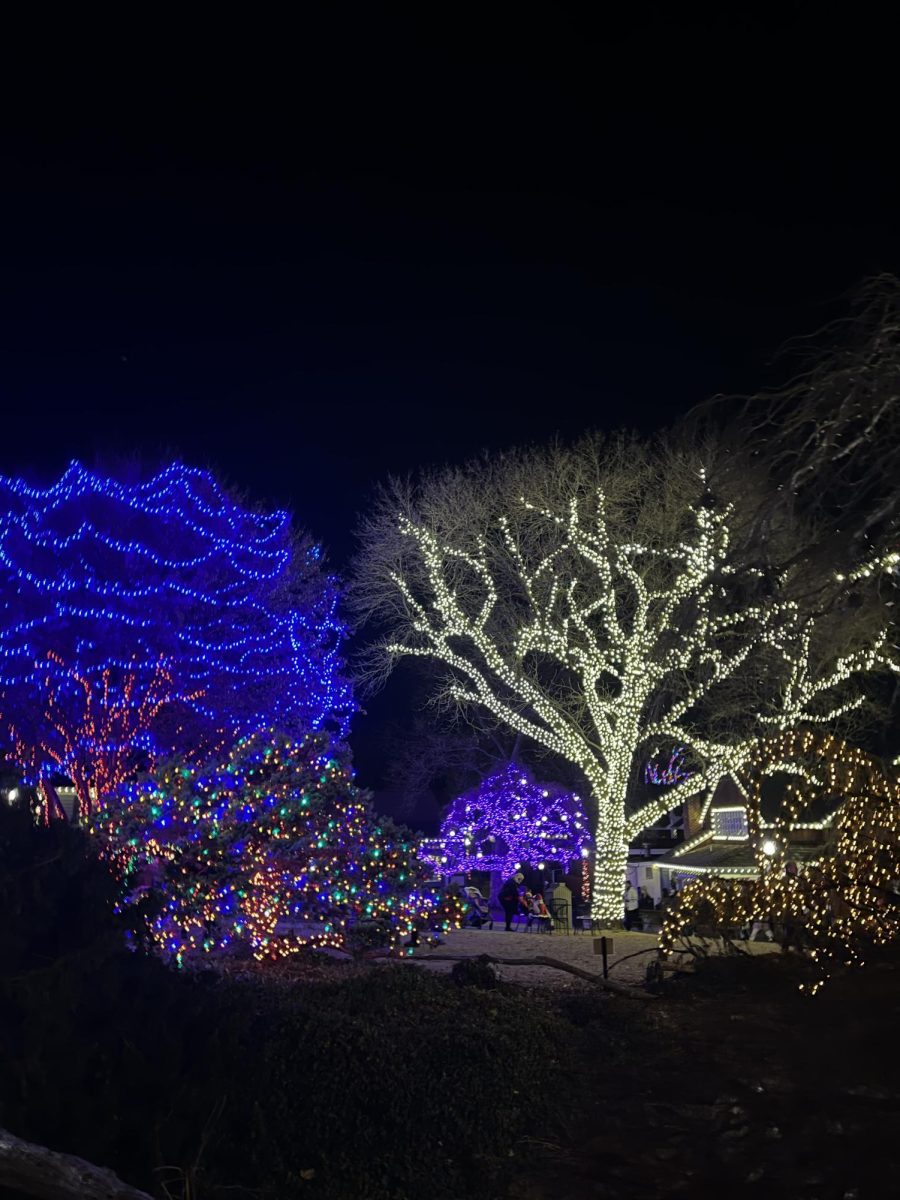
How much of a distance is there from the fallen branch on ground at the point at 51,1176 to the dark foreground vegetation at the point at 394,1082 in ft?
1.91

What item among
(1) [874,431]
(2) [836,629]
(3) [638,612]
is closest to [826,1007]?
(2) [836,629]

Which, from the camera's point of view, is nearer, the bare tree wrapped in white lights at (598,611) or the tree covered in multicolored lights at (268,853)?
the tree covered in multicolored lights at (268,853)

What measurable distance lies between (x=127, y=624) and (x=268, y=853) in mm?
13909

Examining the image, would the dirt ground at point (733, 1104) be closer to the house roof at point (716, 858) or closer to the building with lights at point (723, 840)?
the house roof at point (716, 858)

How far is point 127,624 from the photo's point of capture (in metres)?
25.3

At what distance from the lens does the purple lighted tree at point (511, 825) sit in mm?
33156

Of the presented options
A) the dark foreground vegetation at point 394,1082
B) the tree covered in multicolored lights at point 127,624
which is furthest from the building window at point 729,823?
the dark foreground vegetation at point 394,1082

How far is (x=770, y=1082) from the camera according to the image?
745 centimetres

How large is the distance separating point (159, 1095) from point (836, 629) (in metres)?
7.29

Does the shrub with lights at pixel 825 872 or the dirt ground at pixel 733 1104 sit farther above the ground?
the shrub with lights at pixel 825 872

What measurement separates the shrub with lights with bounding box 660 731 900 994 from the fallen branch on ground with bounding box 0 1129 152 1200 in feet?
24.8

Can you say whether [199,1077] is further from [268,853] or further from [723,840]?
[723,840]

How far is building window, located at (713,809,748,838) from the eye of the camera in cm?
3562

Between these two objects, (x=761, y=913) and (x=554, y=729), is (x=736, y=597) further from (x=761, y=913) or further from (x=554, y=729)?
(x=554, y=729)
